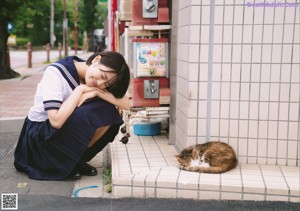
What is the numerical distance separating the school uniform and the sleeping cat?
709 millimetres

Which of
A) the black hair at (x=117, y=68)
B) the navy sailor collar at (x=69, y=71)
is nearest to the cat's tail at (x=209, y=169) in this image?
the black hair at (x=117, y=68)

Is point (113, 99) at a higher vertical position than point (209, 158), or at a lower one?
Result: higher

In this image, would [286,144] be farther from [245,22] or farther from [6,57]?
[6,57]

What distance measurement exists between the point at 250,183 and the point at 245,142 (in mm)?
645

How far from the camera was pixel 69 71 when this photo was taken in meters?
3.65

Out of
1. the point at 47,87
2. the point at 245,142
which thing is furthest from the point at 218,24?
the point at 47,87

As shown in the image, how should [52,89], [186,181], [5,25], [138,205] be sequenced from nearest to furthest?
[138,205] → [186,181] → [52,89] → [5,25]

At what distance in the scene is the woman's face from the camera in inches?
134

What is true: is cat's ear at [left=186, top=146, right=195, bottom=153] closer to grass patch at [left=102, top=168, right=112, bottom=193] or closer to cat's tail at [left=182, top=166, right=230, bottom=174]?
cat's tail at [left=182, top=166, right=230, bottom=174]

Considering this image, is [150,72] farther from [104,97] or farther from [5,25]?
[5,25]

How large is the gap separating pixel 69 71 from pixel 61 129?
52cm

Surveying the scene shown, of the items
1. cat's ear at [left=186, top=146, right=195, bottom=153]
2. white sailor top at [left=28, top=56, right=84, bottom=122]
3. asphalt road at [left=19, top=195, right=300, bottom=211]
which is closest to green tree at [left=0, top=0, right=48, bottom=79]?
white sailor top at [left=28, top=56, right=84, bottom=122]

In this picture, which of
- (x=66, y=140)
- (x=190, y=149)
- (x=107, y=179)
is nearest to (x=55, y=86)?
(x=66, y=140)

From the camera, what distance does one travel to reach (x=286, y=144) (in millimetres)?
3809
